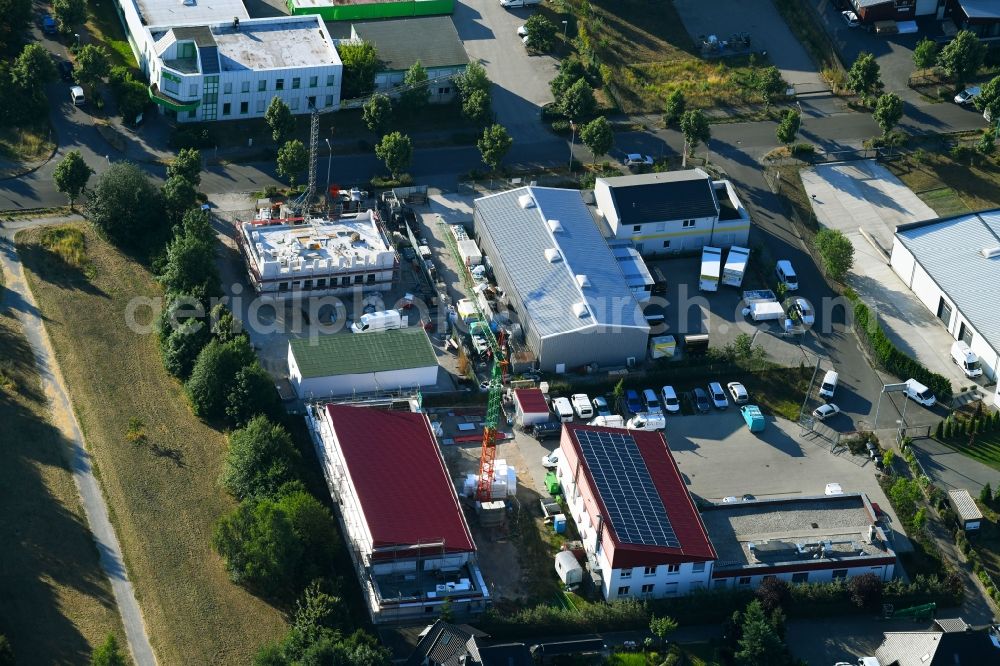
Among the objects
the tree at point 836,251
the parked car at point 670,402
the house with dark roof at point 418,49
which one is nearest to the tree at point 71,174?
the house with dark roof at point 418,49

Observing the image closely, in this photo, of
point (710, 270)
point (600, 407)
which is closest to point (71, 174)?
point (600, 407)

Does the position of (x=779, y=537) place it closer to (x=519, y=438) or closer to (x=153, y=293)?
Answer: (x=519, y=438)

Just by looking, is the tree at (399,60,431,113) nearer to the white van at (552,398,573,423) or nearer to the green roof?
the green roof

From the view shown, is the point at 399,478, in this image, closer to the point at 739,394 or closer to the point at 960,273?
the point at 739,394

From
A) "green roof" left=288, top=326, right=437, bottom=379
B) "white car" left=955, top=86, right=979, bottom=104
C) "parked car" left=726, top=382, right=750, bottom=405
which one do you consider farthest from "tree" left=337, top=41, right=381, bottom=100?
"white car" left=955, top=86, right=979, bottom=104

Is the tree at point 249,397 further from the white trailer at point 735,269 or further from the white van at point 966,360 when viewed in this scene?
the white van at point 966,360

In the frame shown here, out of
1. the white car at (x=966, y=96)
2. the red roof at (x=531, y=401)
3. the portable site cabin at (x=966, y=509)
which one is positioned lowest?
the portable site cabin at (x=966, y=509)
